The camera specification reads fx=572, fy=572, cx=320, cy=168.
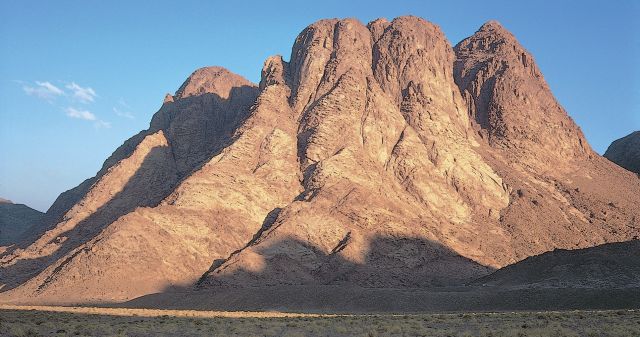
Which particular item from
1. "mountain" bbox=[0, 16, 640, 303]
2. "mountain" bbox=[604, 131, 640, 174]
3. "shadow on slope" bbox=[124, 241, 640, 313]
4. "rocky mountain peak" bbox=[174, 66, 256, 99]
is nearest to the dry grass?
"shadow on slope" bbox=[124, 241, 640, 313]

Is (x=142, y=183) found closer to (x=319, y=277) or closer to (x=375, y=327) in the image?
(x=319, y=277)

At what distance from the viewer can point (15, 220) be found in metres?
136

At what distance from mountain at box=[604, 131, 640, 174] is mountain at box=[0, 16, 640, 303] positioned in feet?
69.0

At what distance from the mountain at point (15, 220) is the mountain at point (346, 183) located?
17.4 m

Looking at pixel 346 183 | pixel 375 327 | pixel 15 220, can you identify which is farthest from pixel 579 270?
pixel 15 220

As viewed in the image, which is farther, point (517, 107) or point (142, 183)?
point (517, 107)

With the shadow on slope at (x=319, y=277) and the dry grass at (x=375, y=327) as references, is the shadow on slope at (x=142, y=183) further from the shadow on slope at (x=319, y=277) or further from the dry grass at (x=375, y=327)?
the dry grass at (x=375, y=327)

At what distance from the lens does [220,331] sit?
82.2ft

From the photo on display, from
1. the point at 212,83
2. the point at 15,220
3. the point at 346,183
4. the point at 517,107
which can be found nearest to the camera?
the point at 346,183

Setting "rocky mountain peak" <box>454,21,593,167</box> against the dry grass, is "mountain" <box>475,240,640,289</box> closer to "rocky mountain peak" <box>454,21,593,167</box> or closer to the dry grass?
the dry grass

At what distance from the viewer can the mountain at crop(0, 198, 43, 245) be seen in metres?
125

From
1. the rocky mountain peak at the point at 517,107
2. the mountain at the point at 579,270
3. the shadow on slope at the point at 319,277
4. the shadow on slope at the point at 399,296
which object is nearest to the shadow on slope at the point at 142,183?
the shadow on slope at the point at 319,277

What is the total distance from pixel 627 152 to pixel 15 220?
472 feet

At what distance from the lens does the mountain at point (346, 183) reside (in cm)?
6638
